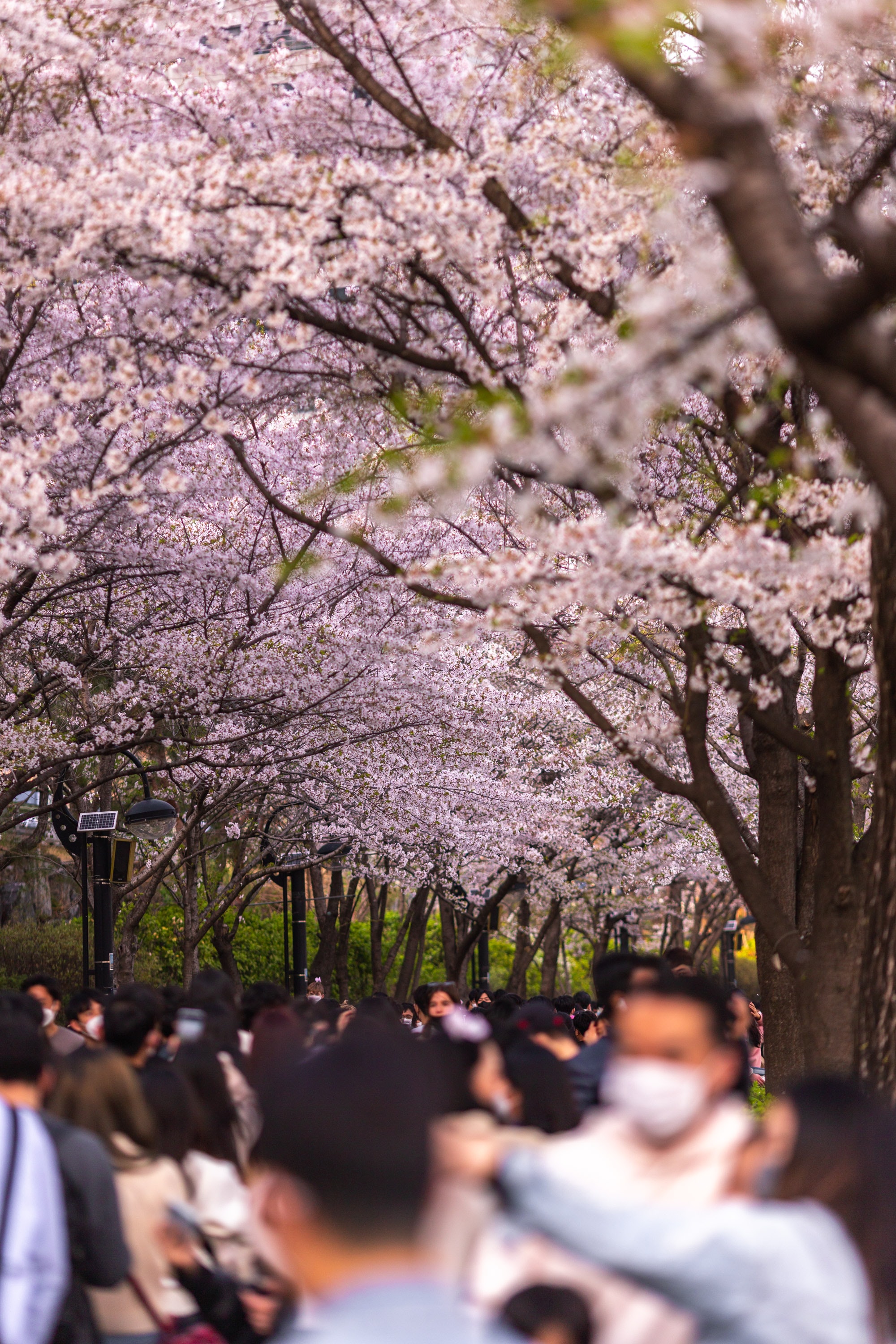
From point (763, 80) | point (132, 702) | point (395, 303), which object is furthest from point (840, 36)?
point (132, 702)

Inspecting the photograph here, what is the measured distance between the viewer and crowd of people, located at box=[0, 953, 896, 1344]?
7.11ft

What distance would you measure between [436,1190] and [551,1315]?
0.87 metres

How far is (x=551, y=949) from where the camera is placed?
32.7m

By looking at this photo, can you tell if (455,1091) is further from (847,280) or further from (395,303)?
(395,303)

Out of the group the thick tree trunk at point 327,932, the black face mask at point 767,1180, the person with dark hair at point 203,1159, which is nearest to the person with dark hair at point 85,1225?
the person with dark hair at point 203,1159

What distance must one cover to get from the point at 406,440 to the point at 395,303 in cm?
125

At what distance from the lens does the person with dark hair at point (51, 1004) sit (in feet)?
25.7

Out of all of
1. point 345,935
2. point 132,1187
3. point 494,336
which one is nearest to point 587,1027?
A: point 494,336

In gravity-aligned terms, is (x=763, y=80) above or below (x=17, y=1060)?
above

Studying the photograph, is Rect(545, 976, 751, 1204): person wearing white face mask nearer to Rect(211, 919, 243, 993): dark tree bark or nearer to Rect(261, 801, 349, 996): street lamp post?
Rect(261, 801, 349, 996): street lamp post

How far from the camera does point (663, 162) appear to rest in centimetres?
883

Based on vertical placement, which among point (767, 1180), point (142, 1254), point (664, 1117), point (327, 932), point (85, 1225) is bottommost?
point (142, 1254)

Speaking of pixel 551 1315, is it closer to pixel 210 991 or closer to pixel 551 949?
pixel 210 991

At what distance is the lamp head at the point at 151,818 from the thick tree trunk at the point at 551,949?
56.5 ft
